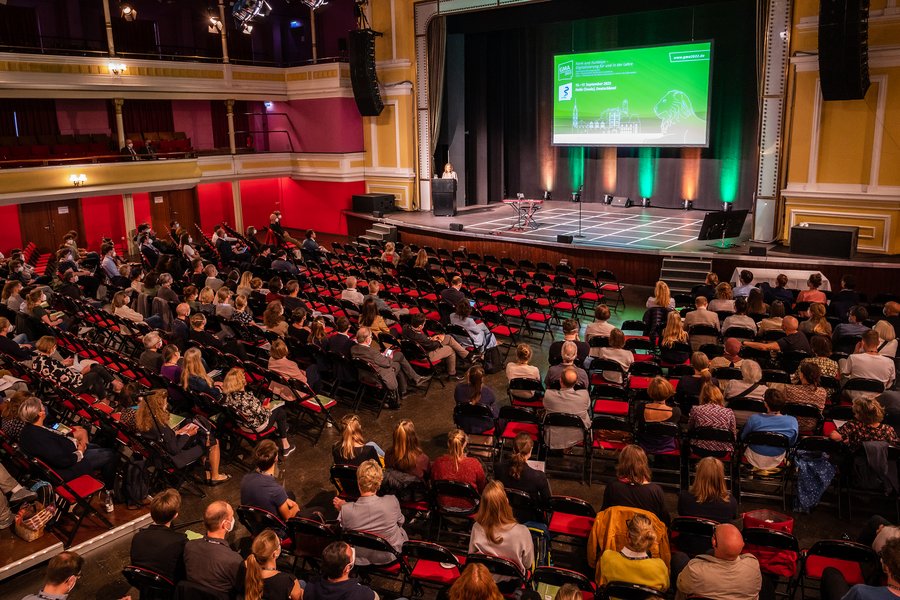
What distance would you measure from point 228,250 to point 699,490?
41.6 feet

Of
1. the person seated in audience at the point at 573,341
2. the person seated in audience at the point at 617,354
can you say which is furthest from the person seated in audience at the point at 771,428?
the person seated in audience at the point at 573,341

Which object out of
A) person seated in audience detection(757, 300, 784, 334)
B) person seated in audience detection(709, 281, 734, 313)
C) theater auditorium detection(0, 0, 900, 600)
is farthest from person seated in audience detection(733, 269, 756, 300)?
person seated in audience detection(757, 300, 784, 334)

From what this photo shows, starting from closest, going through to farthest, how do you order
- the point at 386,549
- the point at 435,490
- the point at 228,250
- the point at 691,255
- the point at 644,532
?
the point at 644,532 → the point at 386,549 → the point at 435,490 → the point at 691,255 → the point at 228,250

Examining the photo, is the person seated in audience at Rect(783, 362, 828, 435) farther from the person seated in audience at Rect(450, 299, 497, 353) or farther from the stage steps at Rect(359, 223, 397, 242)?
the stage steps at Rect(359, 223, 397, 242)

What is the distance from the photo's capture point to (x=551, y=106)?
2119 centimetres

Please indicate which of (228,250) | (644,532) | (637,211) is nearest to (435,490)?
(644,532)

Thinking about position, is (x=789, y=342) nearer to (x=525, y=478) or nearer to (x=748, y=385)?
(x=748, y=385)

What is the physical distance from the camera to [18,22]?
19.2 m

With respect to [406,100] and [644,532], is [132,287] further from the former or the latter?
[406,100]

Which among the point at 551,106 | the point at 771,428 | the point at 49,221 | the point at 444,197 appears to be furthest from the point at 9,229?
the point at 771,428

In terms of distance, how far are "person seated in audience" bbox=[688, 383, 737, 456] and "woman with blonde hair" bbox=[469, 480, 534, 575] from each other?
230 centimetres

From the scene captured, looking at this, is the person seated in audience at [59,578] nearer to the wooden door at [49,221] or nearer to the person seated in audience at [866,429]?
the person seated in audience at [866,429]

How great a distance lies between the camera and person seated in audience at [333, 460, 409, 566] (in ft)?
15.4

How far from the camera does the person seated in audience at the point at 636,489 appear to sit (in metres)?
4.72
